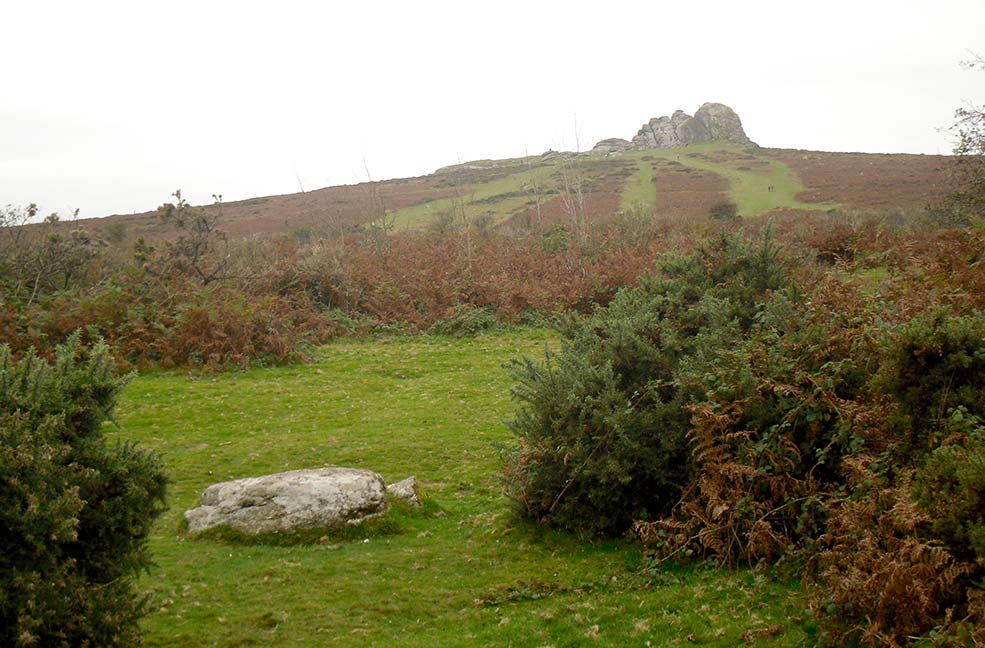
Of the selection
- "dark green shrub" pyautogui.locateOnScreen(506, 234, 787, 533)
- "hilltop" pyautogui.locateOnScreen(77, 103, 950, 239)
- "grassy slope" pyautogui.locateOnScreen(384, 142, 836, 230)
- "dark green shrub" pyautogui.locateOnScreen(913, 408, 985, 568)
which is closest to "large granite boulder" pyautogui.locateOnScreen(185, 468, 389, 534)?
"dark green shrub" pyautogui.locateOnScreen(506, 234, 787, 533)

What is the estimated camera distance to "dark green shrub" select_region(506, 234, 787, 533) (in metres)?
8.22

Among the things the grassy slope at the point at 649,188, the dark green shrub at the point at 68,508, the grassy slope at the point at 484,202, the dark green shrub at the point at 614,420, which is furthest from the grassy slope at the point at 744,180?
the dark green shrub at the point at 68,508

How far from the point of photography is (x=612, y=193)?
60.2 metres

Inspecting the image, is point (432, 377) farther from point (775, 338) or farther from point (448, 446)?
point (775, 338)

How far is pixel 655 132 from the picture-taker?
108250 millimetres

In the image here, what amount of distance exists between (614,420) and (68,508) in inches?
204

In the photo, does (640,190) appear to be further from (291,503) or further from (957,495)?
(957,495)

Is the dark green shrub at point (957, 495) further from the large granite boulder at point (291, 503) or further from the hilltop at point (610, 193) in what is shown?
the hilltop at point (610, 193)

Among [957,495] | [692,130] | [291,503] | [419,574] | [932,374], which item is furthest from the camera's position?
[692,130]

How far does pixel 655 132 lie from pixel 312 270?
9056 cm

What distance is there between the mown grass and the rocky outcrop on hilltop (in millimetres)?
93198

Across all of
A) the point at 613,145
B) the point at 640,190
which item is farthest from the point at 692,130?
the point at 640,190

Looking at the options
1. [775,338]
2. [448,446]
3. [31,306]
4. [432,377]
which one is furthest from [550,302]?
[775,338]

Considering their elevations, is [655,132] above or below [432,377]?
above
